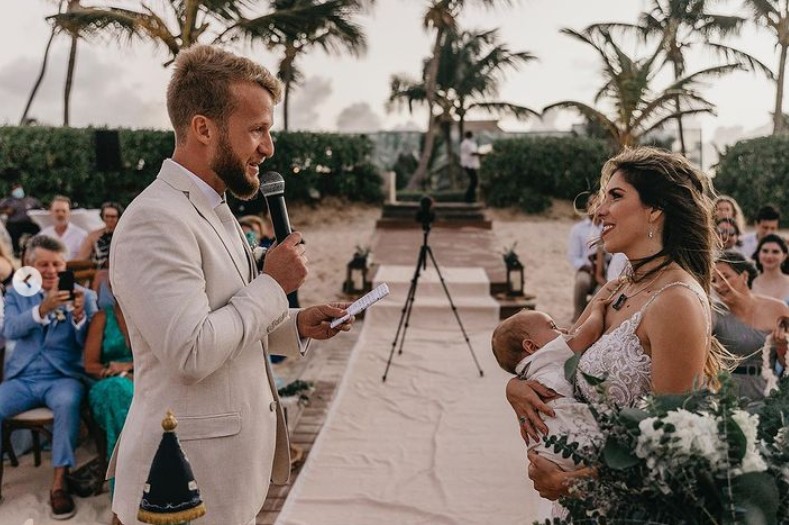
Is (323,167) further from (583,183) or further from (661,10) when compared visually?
(661,10)

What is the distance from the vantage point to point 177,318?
1538mm

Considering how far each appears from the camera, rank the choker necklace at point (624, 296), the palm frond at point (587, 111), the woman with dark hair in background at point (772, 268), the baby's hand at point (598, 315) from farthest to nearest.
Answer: the palm frond at point (587, 111)
the woman with dark hair in background at point (772, 268)
the baby's hand at point (598, 315)
the choker necklace at point (624, 296)

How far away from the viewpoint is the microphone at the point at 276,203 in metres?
2.02

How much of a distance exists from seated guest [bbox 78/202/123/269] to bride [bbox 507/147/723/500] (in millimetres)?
5208

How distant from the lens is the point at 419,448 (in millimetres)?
4926

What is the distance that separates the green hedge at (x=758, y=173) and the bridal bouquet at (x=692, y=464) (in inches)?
710

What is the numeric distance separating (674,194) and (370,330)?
6.73m

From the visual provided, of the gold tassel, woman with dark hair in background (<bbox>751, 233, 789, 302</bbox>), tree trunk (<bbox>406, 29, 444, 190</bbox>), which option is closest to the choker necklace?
the gold tassel

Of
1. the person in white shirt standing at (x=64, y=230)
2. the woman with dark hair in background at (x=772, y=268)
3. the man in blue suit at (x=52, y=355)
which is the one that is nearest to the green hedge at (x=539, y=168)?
the person in white shirt standing at (x=64, y=230)

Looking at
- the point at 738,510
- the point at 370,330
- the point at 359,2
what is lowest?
the point at 370,330

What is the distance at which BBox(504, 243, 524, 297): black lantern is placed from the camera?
365 inches

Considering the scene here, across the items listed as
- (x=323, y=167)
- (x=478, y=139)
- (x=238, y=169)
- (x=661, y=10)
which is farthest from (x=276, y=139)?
(x=238, y=169)

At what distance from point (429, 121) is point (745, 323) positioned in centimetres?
1693

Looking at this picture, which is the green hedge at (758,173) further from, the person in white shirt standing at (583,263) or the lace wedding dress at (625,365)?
the lace wedding dress at (625,365)
